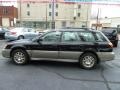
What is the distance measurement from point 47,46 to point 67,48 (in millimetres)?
787

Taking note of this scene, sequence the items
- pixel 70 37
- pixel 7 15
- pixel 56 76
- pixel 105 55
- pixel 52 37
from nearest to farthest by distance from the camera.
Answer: pixel 56 76
pixel 105 55
pixel 70 37
pixel 52 37
pixel 7 15

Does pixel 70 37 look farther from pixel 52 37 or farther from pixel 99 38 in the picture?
pixel 99 38

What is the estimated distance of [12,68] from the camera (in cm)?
695

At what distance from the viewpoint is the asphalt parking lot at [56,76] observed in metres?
5.22

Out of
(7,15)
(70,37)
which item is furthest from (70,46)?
(7,15)

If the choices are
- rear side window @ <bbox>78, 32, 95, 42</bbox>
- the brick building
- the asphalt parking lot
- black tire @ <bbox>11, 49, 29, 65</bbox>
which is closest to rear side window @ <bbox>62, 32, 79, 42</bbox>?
rear side window @ <bbox>78, 32, 95, 42</bbox>

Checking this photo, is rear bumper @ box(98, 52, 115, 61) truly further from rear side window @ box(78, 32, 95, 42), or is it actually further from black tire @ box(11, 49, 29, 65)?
black tire @ box(11, 49, 29, 65)

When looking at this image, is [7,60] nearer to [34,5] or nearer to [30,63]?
[30,63]

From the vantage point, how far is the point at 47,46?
732cm

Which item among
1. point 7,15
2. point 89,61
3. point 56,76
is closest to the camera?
point 56,76

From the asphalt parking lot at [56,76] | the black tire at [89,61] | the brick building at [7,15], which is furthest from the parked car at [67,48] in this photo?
the brick building at [7,15]

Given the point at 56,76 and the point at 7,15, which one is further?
the point at 7,15

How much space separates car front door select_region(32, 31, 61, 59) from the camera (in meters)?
7.31

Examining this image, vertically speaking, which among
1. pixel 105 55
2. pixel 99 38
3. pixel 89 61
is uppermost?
pixel 99 38
